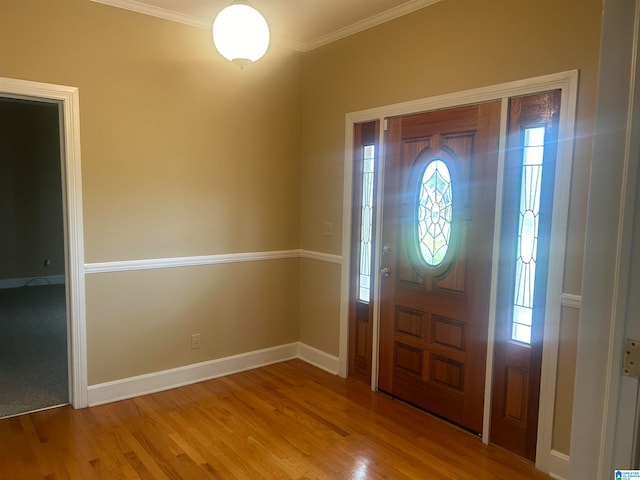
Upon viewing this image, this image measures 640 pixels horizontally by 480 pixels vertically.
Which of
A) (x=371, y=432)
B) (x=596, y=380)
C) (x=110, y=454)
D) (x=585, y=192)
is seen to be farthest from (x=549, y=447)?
(x=110, y=454)

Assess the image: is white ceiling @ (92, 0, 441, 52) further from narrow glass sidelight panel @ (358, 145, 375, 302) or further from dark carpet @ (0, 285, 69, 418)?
dark carpet @ (0, 285, 69, 418)

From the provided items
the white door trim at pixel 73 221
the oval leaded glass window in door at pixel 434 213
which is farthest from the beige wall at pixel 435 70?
A: the white door trim at pixel 73 221

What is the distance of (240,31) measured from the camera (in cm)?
259

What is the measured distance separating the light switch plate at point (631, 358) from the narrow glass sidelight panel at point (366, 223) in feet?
8.10

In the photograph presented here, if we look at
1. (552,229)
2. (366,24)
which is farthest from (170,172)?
(552,229)

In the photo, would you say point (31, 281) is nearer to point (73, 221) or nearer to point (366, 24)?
point (73, 221)

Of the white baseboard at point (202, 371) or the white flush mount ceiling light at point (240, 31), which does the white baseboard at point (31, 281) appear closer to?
the white baseboard at point (202, 371)

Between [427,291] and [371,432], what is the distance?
990 mm

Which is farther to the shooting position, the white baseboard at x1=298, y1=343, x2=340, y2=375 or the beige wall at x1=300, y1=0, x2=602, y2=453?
the white baseboard at x1=298, y1=343, x2=340, y2=375

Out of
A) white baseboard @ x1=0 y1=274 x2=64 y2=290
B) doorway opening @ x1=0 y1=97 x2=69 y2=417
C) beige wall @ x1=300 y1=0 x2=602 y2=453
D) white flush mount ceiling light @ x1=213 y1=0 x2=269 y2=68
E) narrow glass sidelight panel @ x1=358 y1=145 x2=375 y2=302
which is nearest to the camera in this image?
beige wall @ x1=300 y1=0 x2=602 y2=453

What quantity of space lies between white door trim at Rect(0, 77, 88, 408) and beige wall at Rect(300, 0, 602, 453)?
1833 millimetres

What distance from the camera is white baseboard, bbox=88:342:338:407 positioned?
3297mm

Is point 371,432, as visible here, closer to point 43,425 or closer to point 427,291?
point 427,291

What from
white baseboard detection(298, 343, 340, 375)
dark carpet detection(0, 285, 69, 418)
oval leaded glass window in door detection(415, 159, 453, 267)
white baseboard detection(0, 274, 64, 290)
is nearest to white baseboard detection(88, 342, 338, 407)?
white baseboard detection(298, 343, 340, 375)
